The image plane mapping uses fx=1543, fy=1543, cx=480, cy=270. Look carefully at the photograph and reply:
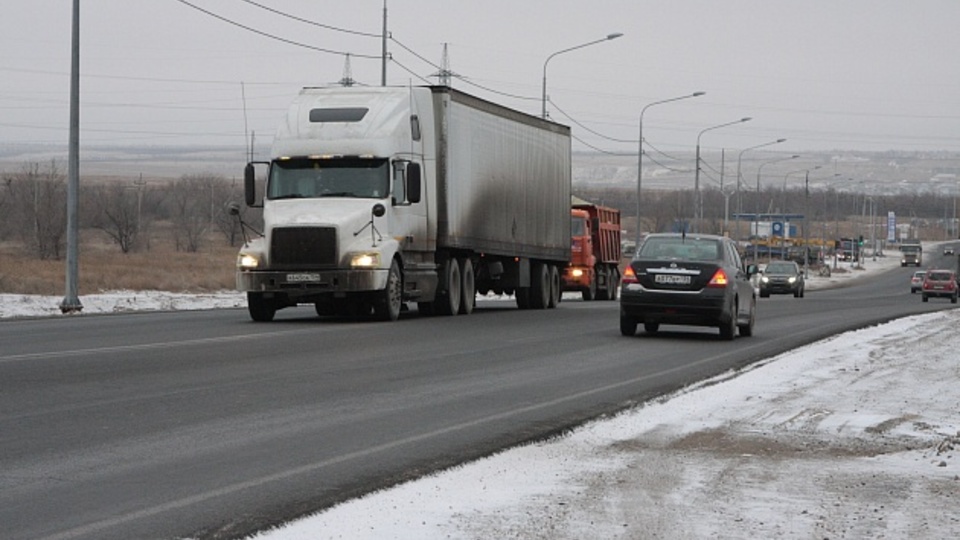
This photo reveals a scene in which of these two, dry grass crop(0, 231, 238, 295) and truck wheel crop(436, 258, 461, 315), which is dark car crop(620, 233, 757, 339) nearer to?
truck wheel crop(436, 258, 461, 315)

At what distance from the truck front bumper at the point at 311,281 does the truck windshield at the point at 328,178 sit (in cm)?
151

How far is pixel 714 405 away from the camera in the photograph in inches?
585

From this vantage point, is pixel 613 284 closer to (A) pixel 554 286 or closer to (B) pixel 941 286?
(A) pixel 554 286

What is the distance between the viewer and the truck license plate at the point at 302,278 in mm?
25938

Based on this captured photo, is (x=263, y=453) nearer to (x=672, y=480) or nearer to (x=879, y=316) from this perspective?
(x=672, y=480)

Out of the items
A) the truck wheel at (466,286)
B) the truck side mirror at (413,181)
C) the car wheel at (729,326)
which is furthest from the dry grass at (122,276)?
the car wheel at (729,326)

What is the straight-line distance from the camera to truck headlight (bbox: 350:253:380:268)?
85.7 feet

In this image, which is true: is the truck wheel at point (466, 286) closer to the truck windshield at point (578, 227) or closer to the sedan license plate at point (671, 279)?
the sedan license plate at point (671, 279)

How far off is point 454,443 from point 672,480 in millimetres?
2352

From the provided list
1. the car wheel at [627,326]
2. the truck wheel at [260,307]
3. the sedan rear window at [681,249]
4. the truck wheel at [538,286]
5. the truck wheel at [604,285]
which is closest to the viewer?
the sedan rear window at [681,249]

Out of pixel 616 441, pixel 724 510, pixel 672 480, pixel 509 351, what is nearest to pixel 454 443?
pixel 616 441

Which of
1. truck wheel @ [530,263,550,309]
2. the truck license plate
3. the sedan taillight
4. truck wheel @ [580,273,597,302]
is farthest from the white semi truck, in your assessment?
truck wheel @ [580,273,597,302]

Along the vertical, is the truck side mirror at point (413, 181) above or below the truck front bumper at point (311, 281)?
above

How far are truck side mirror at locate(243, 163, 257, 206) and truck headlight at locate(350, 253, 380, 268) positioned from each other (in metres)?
2.21
